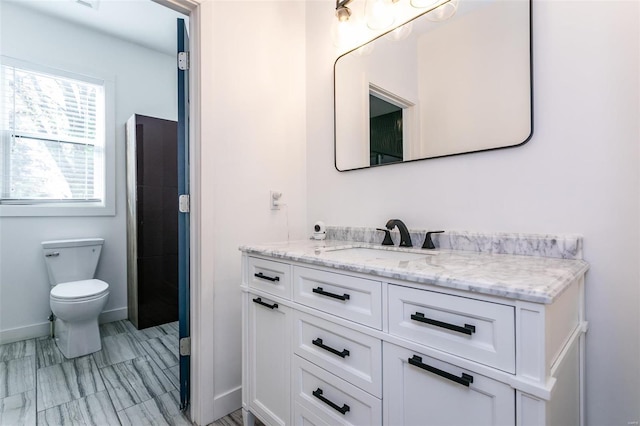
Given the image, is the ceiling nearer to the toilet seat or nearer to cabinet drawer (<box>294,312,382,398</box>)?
the toilet seat

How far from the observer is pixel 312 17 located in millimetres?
1945

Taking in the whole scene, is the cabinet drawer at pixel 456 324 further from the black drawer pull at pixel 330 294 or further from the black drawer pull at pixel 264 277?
the black drawer pull at pixel 264 277

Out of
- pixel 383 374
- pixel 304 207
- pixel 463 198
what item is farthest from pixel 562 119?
pixel 304 207

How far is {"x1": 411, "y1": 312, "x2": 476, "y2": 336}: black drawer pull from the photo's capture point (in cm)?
70

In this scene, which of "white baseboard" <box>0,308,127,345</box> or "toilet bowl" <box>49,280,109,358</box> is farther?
"white baseboard" <box>0,308,127,345</box>

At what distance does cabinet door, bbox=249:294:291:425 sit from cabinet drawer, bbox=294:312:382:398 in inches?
3.6

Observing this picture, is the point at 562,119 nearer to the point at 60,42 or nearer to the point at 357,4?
the point at 357,4

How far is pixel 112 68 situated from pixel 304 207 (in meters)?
2.38

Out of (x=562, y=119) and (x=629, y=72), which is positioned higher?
(x=629, y=72)

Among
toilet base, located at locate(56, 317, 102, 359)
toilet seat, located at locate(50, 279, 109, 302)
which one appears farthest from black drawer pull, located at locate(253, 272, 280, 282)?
toilet base, located at locate(56, 317, 102, 359)

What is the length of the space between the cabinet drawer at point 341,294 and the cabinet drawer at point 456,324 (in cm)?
6

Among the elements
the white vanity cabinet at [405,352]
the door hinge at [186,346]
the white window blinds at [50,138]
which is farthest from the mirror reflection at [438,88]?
the white window blinds at [50,138]

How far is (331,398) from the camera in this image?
41.3 inches

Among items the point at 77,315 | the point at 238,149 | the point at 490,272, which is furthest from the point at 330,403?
the point at 77,315
